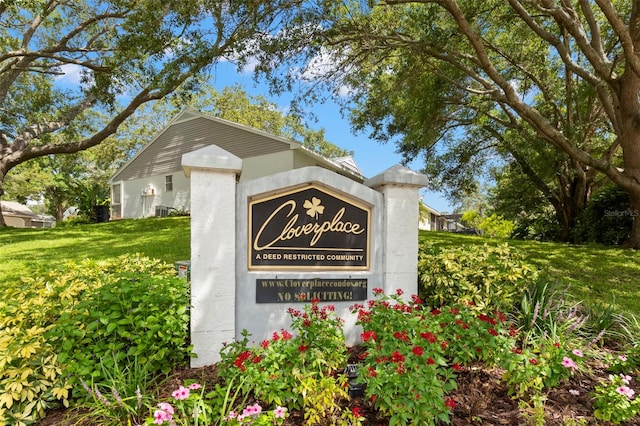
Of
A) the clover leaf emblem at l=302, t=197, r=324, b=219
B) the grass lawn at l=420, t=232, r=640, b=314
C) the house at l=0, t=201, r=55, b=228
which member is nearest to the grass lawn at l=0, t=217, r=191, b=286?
the clover leaf emblem at l=302, t=197, r=324, b=219

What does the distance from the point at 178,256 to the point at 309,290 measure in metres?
4.21

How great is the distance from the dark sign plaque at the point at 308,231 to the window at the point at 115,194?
816 inches

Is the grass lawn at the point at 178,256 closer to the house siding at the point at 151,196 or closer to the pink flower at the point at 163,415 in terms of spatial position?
the pink flower at the point at 163,415

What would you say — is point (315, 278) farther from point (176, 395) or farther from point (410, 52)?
point (410, 52)

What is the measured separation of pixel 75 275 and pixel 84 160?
3017 centimetres

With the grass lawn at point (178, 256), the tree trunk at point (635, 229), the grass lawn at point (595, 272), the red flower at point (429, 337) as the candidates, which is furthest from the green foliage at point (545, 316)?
the tree trunk at point (635, 229)

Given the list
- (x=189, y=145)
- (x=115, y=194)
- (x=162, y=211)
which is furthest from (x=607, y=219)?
(x=115, y=194)

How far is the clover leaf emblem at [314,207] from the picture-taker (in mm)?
3467

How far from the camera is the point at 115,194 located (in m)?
20.9

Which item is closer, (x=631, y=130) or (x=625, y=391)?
(x=625, y=391)

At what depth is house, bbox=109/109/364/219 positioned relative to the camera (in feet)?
49.0

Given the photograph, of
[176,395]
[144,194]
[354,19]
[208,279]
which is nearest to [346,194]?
[208,279]

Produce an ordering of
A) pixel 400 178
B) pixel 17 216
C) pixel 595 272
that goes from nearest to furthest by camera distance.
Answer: pixel 400 178, pixel 595 272, pixel 17 216

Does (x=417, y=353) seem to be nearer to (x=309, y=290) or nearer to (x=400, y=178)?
(x=309, y=290)
